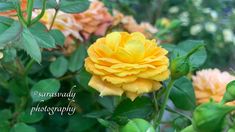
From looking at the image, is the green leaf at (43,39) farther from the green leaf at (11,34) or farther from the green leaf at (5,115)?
the green leaf at (5,115)

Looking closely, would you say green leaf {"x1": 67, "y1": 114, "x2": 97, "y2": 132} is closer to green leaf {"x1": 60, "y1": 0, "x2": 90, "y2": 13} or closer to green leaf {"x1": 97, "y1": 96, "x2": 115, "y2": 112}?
green leaf {"x1": 97, "y1": 96, "x2": 115, "y2": 112}

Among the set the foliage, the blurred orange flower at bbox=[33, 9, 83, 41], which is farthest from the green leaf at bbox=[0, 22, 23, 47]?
the blurred orange flower at bbox=[33, 9, 83, 41]

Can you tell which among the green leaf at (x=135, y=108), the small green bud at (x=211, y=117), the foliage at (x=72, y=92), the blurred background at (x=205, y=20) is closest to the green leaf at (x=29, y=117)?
the foliage at (x=72, y=92)

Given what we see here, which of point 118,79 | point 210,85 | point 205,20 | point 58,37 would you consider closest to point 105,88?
point 118,79

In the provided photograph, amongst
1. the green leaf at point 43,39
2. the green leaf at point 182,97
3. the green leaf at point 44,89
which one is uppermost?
the green leaf at point 43,39

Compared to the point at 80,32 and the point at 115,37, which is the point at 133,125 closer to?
the point at 115,37
